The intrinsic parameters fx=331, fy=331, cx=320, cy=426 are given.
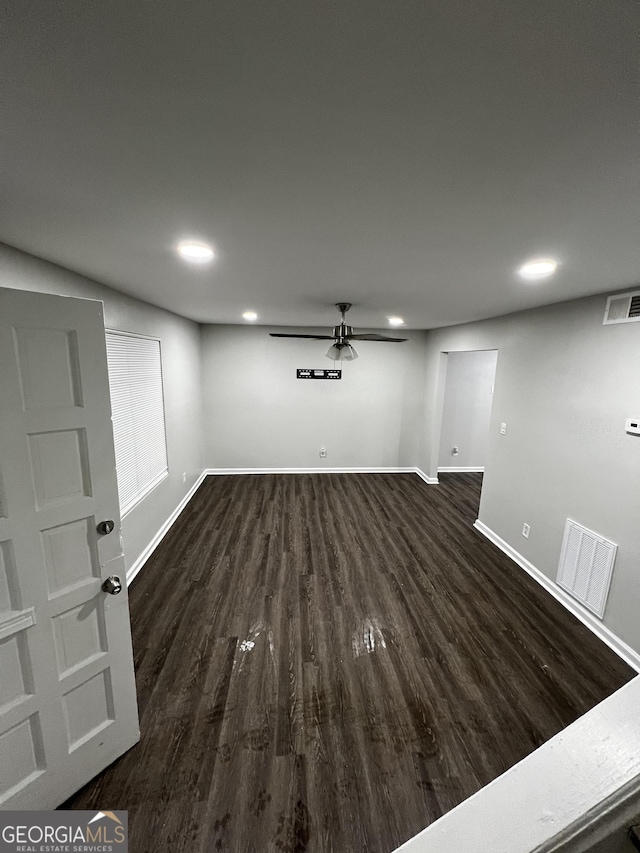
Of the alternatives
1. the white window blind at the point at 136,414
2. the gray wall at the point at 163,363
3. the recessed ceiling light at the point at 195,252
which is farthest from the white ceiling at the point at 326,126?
the white window blind at the point at 136,414

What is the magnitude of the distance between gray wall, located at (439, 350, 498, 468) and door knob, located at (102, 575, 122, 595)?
5310 millimetres

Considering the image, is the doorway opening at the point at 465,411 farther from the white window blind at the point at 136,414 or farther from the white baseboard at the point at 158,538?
the white window blind at the point at 136,414

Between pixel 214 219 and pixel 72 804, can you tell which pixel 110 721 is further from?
pixel 214 219

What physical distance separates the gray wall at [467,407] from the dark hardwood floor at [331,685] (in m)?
2.66

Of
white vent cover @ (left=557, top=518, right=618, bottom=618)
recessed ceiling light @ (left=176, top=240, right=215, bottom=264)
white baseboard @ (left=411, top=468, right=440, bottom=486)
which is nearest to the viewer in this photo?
recessed ceiling light @ (left=176, top=240, right=215, bottom=264)

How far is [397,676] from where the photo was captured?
2.08 m

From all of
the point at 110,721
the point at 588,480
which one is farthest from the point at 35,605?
the point at 588,480

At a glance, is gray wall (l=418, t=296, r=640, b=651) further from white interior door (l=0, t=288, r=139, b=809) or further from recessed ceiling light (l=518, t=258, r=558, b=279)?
white interior door (l=0, t=288, r=139, b=809)

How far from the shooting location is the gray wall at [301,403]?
5.43m

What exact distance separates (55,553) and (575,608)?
354cm

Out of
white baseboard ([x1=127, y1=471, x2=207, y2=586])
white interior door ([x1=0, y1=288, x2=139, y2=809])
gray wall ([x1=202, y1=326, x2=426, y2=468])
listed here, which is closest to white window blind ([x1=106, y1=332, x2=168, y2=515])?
white baseboard ([x1=127, y1=471, x2=207, y2=586])

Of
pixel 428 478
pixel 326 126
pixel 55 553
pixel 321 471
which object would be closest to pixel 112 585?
pixel 55 553

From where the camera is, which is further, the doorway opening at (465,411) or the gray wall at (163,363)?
the doorway opening at (465,411)

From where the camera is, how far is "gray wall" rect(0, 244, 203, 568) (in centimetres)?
185
